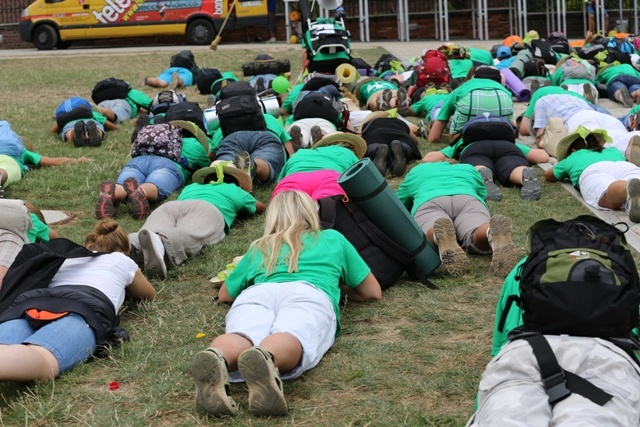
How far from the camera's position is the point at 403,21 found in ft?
82.4

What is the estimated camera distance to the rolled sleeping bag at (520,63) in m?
13.3

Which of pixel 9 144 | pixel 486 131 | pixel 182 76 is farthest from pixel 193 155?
pixel 182 76

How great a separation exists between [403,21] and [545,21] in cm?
458

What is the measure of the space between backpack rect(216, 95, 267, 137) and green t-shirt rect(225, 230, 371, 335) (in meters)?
3.83

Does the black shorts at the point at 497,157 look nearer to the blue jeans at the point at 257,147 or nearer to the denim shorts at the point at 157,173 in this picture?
the blue jeans at the point at 257,147

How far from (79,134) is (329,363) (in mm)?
6687

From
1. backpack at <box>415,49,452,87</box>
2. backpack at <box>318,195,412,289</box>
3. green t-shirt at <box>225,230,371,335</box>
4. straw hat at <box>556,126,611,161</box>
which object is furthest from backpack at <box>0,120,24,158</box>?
backpack at <box>415,49,452,87</box>

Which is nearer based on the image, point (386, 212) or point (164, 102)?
point (386, 212)

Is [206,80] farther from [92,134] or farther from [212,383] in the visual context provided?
[212,383]

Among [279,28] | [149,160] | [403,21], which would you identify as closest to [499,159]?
[149,160]

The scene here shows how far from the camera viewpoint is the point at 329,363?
4562 millimetres

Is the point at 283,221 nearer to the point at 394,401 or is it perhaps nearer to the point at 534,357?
the point at 394,401

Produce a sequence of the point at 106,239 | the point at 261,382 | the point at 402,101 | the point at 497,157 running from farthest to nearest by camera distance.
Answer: the point at 402,101 → the point at 497,157 → the point at 106,239 → the point at 261,382

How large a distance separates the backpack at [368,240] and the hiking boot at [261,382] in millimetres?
1786
